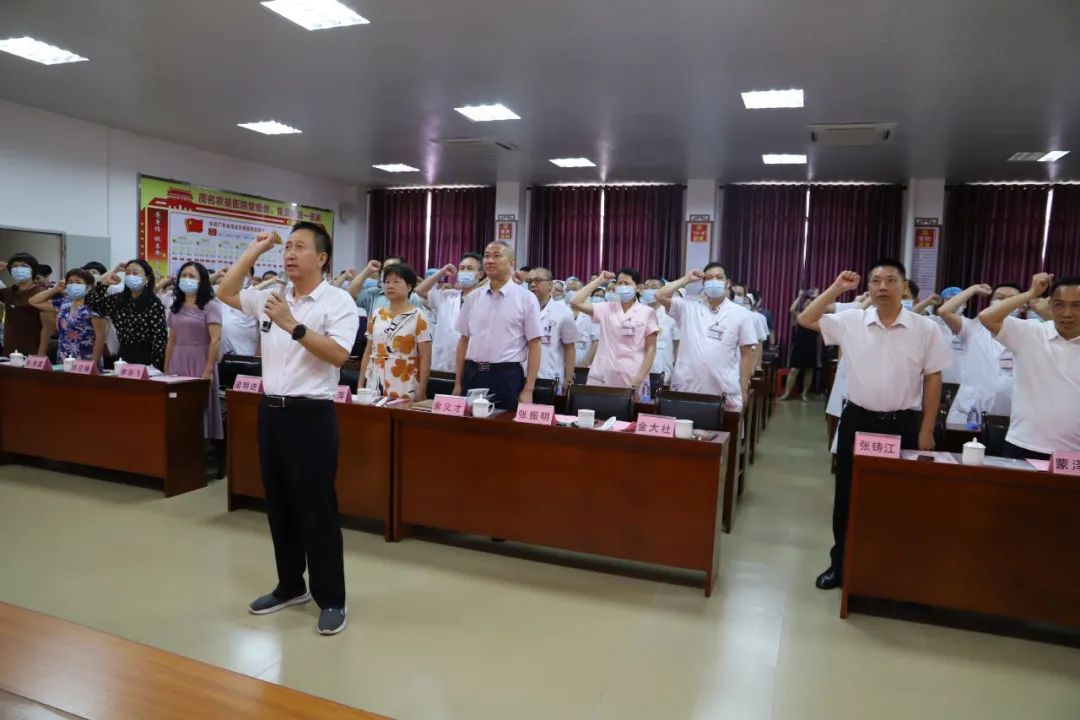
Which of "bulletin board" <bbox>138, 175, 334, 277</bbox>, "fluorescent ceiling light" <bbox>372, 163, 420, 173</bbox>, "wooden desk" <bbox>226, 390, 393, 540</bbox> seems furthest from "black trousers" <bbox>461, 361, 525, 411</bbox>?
"fluorescent ceiling light" <bbox>372, 163, 420, 173</bbox>

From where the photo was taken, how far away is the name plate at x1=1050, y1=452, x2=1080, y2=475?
2539 mm

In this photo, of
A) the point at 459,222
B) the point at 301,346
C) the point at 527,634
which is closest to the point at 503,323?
the point at 301,346

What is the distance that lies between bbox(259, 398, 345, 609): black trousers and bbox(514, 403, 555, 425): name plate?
97 cm

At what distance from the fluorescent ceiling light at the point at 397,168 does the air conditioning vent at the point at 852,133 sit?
5.39 meters

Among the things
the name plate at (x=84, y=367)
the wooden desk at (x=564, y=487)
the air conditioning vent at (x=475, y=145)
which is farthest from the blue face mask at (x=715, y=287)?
the air conditioning vent at (x=475, y=145)

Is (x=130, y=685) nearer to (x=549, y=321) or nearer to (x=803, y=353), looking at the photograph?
(x=549, y=321)

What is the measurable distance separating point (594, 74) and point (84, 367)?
413 centimetres

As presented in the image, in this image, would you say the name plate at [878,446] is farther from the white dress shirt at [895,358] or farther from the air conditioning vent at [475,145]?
the air conditioning vent at [475,145]

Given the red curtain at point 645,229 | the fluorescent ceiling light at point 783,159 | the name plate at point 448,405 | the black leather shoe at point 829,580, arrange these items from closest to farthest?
1. the black leather shoe at point 829,580
2. the name plate at point 448,405
3. the fluorescent ceiling light at point 783,159
4. the red curtain at point 645,229

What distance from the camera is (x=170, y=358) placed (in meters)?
4.58

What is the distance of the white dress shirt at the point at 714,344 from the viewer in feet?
14.1

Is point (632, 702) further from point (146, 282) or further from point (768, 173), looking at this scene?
point (768, 173)

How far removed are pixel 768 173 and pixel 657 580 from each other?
24.3 ft

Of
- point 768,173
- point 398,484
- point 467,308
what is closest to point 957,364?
point 467,308
